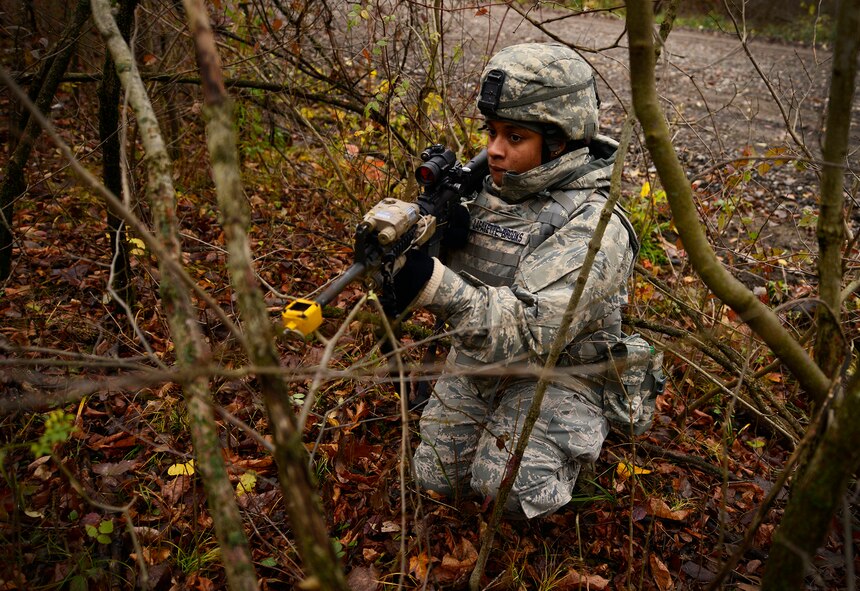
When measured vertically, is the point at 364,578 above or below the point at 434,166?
below

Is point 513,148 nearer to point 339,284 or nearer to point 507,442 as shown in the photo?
point 339,284

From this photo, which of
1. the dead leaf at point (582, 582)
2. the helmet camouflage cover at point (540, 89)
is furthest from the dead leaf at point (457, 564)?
the helmet camouflage cover at point (540, 89)

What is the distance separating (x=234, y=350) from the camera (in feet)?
10.2

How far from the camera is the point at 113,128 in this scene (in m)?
3.12

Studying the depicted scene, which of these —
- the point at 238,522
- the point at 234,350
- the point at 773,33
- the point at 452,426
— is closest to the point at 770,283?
the point at 452,426

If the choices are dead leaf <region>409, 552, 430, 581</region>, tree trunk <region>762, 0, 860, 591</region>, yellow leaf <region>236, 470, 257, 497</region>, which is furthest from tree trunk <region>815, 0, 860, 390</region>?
yellow leaf <region>236, 470, 257, 497</region>

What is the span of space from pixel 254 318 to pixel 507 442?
194 centimetres

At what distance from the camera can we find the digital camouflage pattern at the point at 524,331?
2.40 meters

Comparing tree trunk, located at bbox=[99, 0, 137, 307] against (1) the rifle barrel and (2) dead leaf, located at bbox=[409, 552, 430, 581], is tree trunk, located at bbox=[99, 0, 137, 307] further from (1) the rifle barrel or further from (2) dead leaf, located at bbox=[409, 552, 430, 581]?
(2) dead leaf, located at bbox=[409, 552, 430, 581]

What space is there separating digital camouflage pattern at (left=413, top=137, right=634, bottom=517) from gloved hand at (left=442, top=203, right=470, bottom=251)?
6cm

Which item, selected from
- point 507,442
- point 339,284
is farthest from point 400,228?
point 507,442

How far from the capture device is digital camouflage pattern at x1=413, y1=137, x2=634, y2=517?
7.88 feet

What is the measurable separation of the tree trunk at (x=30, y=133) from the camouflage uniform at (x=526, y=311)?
204 cm

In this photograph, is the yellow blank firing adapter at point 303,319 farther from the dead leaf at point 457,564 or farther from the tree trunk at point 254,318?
the dead leaf at point 457,564
